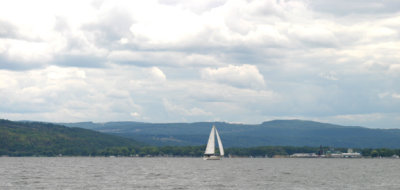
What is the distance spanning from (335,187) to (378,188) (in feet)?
28.4

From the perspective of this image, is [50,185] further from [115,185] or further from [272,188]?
[272,188]

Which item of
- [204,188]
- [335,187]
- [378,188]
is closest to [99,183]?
[204,188]

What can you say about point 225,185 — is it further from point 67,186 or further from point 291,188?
point 67,186

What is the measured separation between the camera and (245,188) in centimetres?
10919

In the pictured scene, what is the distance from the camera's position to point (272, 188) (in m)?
108

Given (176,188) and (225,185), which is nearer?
(176,188)

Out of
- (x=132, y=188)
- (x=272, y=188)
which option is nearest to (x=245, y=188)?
(x=272, y=188)

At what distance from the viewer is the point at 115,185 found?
113 m

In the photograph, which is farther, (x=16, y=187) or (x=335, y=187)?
(x=335, y=187)

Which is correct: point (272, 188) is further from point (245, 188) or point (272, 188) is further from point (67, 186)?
point (67, 186)

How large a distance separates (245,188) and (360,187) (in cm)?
2477

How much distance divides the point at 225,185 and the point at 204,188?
847 centimetres

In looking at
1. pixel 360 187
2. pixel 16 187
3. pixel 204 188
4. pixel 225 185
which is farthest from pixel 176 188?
pixel 360 187

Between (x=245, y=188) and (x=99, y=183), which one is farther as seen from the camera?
(x=99, y=183)
